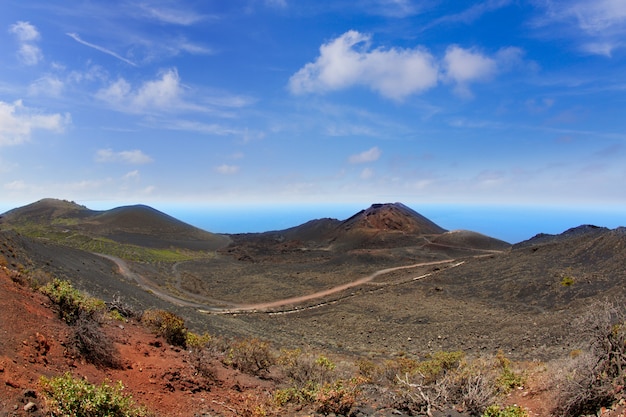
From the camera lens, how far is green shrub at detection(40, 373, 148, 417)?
4.60m

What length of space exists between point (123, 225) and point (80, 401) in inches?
3248

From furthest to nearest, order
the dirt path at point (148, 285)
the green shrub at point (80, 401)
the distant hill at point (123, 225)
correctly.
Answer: the distant hill at point (123, 225) → the dirt path at point (148, 285) → the green shrub at point (80, 401)

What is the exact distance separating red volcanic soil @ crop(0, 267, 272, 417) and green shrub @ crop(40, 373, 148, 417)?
0.60 ft

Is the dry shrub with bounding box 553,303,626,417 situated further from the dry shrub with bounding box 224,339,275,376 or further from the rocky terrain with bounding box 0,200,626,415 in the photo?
the dry shrub with bounding box 224,339,275,376

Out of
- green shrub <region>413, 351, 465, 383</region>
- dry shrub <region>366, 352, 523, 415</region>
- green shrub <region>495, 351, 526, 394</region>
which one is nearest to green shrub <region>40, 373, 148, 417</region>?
dry shrub <region>366, 352, 523, 415</region>

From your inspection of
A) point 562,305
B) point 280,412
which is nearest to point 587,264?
point 562,305

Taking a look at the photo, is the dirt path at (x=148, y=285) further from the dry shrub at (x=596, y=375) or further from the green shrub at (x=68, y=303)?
the dry shrub at (x=596, y=375)

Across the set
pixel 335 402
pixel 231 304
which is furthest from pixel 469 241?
pixel 335 402

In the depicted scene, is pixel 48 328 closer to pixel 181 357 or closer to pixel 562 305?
pixel 181 357

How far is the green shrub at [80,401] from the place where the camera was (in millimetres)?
4602

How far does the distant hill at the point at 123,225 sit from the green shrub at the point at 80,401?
6515 cm

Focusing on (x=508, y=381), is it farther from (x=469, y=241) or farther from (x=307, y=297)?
(x=469, y=241)

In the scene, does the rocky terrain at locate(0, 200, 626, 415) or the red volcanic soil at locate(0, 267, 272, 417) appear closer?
the red volcanic soil at locate(0, 267, 272, 417)

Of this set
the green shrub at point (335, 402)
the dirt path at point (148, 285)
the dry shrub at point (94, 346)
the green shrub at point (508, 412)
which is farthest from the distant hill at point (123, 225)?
the green shrub at point (508, 412)
